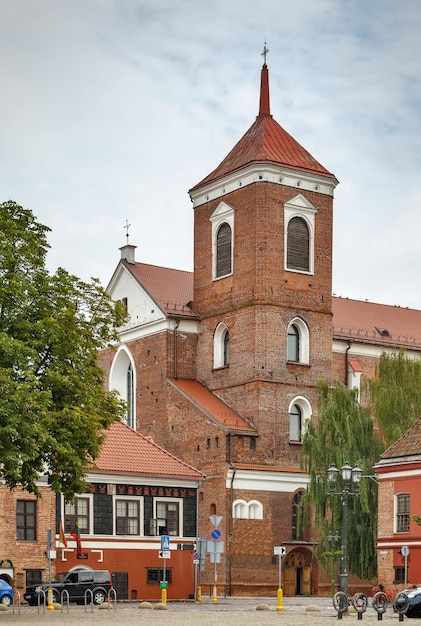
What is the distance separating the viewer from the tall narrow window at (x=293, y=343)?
6356cm

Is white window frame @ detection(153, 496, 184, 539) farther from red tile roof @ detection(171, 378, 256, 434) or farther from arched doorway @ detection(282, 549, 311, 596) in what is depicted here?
arched doorway @ detection(282, 549, 311, 596)

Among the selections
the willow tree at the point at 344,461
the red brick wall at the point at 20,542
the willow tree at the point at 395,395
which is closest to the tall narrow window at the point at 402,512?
the willow tree at the point at 344,461

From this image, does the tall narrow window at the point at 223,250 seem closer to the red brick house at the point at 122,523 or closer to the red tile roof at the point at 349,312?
the red tile roof at the point at 349,312

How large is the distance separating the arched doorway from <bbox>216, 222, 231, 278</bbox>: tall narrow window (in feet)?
49.0

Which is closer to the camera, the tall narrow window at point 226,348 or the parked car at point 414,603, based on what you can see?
the parked car at point 414,603

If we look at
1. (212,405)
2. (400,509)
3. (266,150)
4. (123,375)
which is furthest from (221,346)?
(400,509)

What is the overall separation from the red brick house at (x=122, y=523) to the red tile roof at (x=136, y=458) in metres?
0.05

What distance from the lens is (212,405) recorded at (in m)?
62.7

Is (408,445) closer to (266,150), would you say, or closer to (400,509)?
(400,509)

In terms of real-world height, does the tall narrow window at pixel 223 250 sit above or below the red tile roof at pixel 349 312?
above

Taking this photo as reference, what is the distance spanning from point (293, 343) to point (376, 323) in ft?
35.0

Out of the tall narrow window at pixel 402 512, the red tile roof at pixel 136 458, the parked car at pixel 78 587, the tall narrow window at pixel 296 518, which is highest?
the red tile roof at pixel 136 458

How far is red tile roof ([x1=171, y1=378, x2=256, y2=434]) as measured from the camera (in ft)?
199

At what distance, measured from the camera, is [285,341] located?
206 feet
